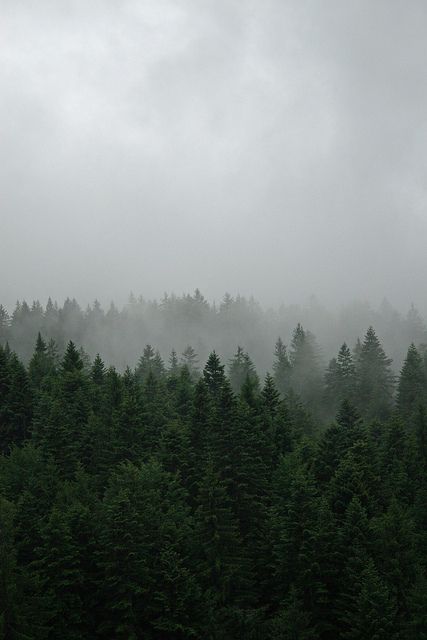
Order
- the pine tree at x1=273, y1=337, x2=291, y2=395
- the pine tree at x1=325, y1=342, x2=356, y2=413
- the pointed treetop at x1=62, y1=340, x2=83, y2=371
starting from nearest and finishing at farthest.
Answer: the pointed treetop at x1=62, y1=340, x2=83, y2=371 → the pine tree at x1=325, y1=342, x2=356, y2=413 → the pine tree at x1=273, y1=337, x2=291, y2=395

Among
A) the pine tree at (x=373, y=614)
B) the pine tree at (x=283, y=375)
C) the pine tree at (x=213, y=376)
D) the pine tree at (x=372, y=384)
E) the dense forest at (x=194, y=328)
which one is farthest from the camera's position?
the dense forest at (x=194, y=328)

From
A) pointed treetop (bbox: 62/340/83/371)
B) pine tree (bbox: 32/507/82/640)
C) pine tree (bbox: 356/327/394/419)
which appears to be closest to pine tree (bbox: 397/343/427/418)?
pine tree (bbox: 356/327/394/419)

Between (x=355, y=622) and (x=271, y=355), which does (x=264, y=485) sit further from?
(x=271, y=355)

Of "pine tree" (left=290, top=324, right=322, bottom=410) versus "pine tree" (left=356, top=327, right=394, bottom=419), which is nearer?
"pine tree" (left=356, top=327, right=394, bottom=419)

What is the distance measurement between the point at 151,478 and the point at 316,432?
29.8 m

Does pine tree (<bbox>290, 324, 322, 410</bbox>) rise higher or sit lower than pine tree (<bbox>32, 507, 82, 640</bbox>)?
higher

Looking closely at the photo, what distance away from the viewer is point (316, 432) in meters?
66.1

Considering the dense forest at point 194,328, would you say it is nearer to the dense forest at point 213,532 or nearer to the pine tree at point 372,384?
the pine tree at point 372,384

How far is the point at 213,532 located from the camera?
120ft

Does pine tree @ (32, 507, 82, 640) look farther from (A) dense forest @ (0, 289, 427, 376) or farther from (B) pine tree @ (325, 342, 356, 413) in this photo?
(A) dense forest @ (0, 289, 427, 376)

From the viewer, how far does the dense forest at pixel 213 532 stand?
31.0 meters

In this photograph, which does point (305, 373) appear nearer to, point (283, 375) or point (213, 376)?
point (283, 375)

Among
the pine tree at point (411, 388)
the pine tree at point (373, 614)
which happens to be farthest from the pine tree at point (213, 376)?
the pine tree at point (373, 614)

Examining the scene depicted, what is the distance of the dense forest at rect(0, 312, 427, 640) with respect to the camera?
30981mm
